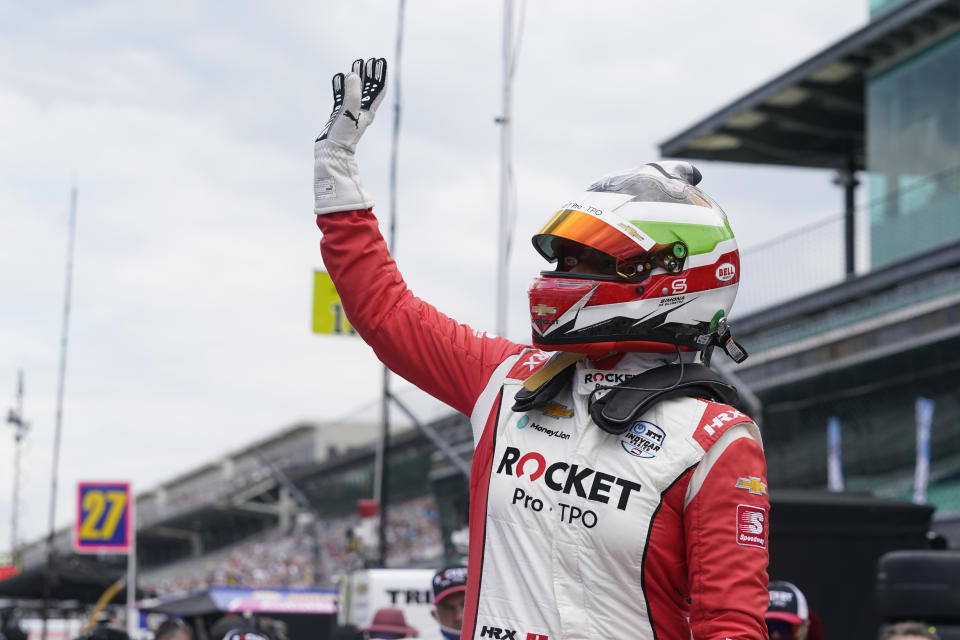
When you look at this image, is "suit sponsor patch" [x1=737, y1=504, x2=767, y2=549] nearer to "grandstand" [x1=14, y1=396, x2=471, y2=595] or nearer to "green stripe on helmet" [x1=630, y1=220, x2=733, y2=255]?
"green stripe on helmet" [x1=630, y1=220, x2=733, y2=255]

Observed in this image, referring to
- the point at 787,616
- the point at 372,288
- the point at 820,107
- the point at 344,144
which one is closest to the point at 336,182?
the point at 344,144

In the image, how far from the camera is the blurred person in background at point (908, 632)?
6004 millimetres

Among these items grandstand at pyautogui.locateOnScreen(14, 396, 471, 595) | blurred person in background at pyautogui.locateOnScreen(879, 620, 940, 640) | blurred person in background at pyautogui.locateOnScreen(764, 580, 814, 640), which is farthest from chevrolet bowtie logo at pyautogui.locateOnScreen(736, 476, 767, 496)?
grandstand at pyautogui.locateOnScreen(14, 396, 471, 595)

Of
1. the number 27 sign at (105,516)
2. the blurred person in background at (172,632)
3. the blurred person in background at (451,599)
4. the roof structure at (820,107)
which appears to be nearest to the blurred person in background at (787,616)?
the blurred person in background at (451,599)

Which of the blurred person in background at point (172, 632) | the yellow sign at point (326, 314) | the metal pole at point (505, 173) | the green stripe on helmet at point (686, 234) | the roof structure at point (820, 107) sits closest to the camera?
the green stripe on helmet at point (686, 234)

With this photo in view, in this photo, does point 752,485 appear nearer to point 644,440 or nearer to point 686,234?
point 644,440

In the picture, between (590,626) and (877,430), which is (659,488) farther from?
(877,430)

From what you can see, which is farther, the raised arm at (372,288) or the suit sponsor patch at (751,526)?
the raised arm at (372,288)

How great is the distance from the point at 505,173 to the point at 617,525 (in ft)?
30.0

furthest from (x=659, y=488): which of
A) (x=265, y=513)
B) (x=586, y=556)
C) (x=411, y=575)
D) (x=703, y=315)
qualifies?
(x=265, y=513)

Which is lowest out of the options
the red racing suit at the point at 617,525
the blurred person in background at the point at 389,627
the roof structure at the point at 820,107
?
the blurred person in background at the point at 389,627

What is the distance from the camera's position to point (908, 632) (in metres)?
6.07

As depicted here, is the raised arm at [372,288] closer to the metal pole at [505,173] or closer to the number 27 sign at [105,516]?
the metal pole at [505,173]

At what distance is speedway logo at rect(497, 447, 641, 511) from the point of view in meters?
2.63
